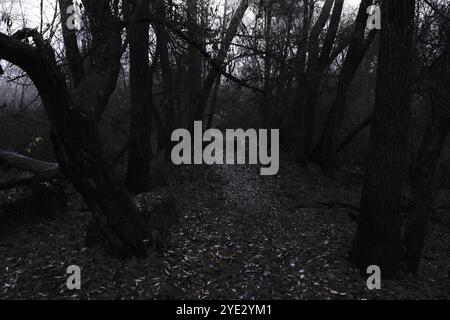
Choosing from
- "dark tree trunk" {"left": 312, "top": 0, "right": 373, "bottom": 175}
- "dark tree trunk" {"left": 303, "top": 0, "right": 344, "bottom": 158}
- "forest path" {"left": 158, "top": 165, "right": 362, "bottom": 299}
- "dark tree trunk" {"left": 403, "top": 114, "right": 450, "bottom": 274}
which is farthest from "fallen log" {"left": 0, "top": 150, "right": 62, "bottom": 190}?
"dark tree trunk" {"left": 312, "top": 0, "right": 373, "bottom": 175}

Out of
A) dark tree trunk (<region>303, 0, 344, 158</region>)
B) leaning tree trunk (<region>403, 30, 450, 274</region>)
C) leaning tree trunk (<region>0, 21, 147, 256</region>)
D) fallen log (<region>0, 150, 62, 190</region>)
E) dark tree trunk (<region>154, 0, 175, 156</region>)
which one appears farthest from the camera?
dark tree trunk (<region>303, 0, 344, 158</region>)

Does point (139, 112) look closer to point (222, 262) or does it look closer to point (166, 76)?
point (166, 76)

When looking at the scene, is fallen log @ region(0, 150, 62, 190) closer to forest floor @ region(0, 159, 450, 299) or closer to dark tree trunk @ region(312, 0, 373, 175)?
forest floor @ region(0, 159, 450, 299)

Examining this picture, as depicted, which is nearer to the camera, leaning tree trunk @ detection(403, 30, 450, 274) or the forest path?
the forest path

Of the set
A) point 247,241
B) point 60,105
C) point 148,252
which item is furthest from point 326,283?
point 60,105

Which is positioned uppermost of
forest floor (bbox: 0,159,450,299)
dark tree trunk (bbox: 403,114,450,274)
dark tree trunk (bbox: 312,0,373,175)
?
dark tree trunk (bbox: 312,0,373,175)

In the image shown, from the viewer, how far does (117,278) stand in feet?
16.1

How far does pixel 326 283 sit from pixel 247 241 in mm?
1672

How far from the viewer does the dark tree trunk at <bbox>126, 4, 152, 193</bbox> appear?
26.8 ft

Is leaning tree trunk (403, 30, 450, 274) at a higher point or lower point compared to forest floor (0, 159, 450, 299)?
higher

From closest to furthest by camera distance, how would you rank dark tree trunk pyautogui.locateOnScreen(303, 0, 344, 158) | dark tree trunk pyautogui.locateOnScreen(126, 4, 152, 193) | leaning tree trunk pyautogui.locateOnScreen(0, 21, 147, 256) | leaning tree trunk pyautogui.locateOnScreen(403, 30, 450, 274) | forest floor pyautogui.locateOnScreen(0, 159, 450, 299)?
leaning tree trunk pyautogui.locateOnScreen(0, 21, 147, 256)
forest floor pyautogui.locateOnScreen(0, 159, 450, 299)
leaning tree trunk pyautogui.locateOnScreen(403, 30, 450, 274)
dark tree trunk pyautogui.locateOnScreen(126, 4, 152, 193)
dark tree trunk pyautogui.locateOnScreen(303, 0, 344, 158)

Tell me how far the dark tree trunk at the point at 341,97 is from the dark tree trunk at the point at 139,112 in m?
5.81

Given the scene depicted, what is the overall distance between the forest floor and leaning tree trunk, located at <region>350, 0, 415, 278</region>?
0.45m
